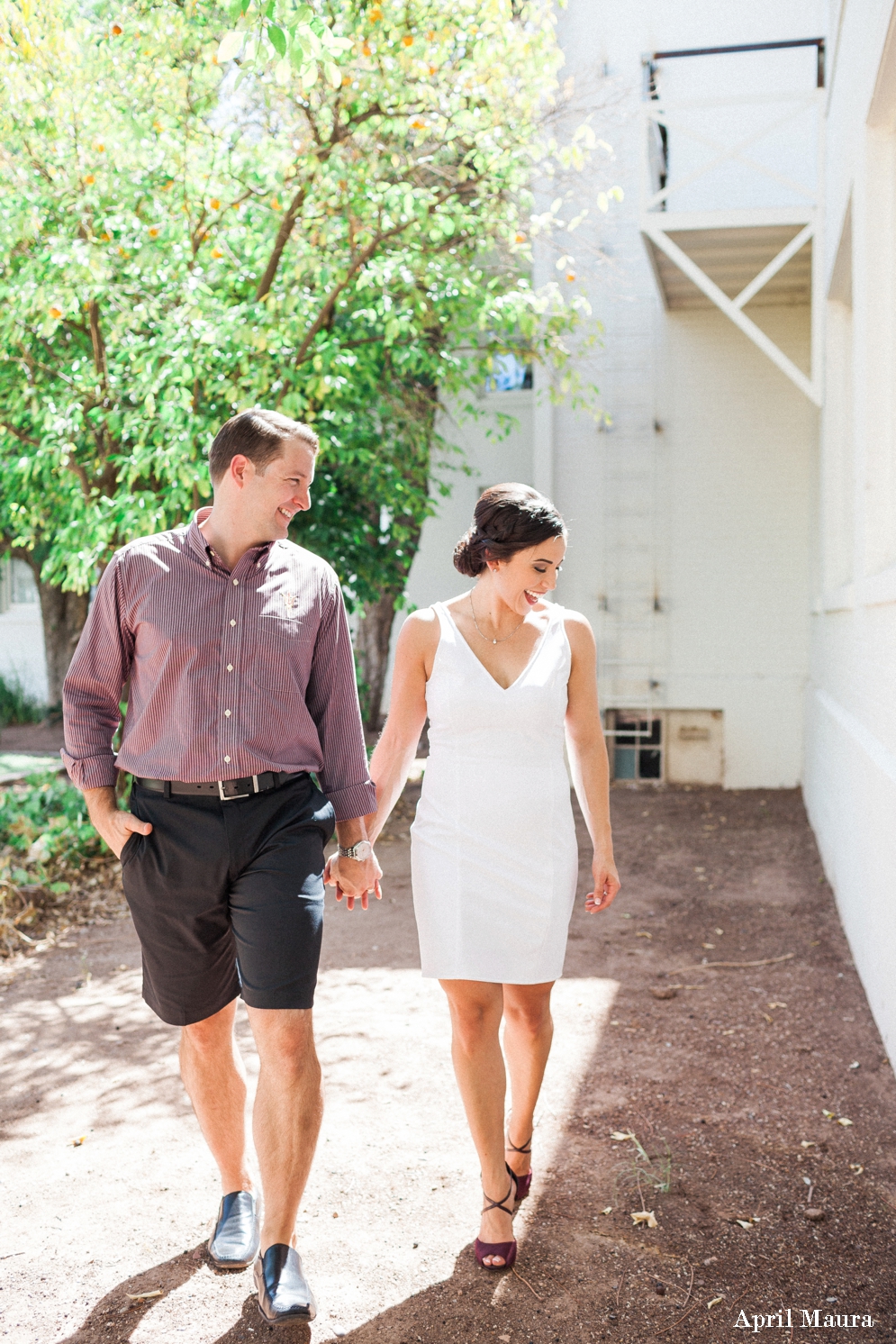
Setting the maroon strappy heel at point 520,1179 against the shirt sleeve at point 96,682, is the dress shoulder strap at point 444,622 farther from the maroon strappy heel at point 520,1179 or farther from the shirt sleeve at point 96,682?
the maroon strappy heel at point 520,1179

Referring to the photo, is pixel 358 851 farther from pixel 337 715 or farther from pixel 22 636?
pixel 22 636

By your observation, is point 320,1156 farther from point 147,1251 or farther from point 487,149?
point 487,149

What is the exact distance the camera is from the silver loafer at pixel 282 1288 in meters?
2.59

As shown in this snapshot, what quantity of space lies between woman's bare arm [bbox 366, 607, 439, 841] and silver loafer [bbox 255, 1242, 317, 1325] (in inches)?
39.4

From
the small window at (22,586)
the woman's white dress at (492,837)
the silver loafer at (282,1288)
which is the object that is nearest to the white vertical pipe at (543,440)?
the woman's white dress at (492,837)

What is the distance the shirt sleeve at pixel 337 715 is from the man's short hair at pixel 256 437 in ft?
1.22

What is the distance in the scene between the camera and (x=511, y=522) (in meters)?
2.97

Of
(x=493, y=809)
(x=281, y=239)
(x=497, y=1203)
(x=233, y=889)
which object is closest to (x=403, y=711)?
(x=493, y=809)

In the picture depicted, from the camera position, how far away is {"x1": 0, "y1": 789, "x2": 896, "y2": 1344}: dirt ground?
2789 mm

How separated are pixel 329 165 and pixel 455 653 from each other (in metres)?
4.42

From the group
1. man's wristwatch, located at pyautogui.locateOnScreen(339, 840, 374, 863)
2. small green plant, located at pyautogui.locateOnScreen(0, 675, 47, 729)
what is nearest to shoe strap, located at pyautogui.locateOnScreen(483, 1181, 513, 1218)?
man's wristwatch, located at pyautogui.locateOnScreen(339, 840, 374, 863)

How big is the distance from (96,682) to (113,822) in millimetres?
352

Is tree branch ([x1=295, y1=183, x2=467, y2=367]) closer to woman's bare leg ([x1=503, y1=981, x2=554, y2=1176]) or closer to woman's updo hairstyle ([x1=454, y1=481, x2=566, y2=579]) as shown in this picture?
woman's updo hairstyle ([x1=454, y1=481, x2=566, y2=579])

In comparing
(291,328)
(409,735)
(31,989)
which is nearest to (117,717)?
(409,735)
